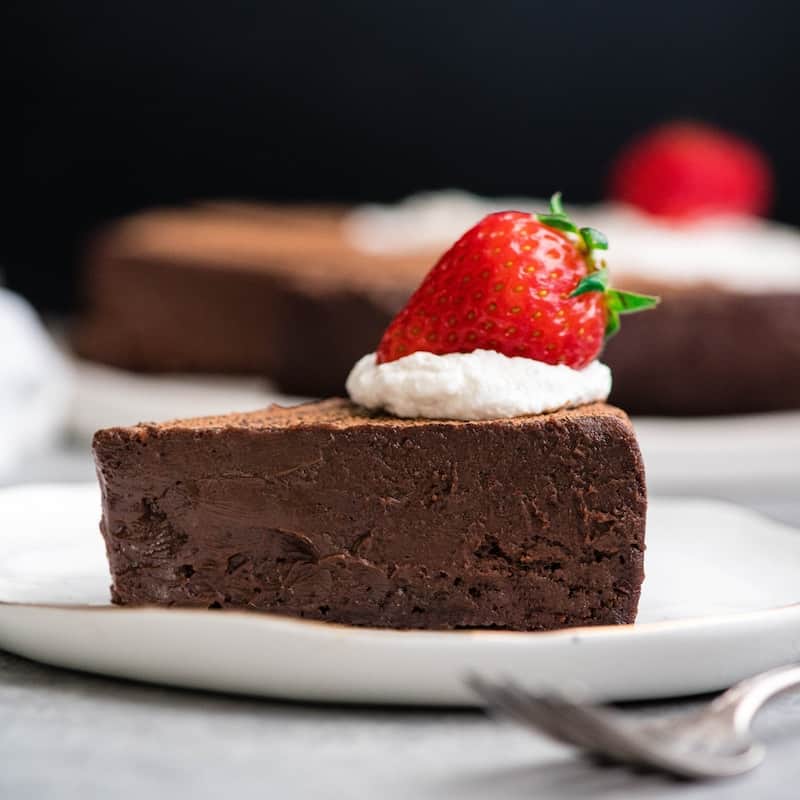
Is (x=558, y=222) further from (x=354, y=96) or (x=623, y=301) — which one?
(x=354, y=96)

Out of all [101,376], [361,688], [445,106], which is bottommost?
[101,376]

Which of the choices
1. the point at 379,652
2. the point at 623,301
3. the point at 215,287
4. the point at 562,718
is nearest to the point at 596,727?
the point at 562,718

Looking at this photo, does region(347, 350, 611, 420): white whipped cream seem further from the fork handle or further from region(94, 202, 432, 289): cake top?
region(94, 202, 432, 289): cake top

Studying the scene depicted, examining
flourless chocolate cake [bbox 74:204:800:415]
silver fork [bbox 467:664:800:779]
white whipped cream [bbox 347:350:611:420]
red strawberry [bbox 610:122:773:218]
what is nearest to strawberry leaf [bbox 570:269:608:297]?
white whipped cream [bbox 347:350:611:420]

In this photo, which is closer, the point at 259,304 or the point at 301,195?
the point at 259,304

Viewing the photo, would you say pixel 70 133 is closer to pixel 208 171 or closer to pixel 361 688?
pixel 208 171

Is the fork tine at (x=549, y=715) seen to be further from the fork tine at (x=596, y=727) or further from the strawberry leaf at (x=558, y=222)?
the strawberry leaf at (x=558, y=222)

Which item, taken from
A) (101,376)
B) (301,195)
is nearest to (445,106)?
(301,195)
